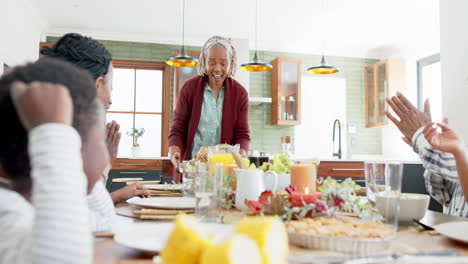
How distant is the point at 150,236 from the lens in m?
0.75

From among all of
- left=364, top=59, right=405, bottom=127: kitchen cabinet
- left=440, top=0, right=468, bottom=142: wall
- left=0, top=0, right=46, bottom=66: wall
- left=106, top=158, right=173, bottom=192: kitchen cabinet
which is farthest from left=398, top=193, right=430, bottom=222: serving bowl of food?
left=364, top=59, right=405, bottom=127: kitchen cabinet

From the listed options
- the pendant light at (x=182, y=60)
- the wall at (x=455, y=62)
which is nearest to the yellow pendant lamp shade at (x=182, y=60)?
the pendant light at (x=182, y=60)

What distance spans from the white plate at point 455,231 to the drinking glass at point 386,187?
0.10 metres

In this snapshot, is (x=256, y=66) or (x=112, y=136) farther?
(x=256, y=66)

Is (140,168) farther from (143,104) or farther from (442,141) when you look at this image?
(442,141)

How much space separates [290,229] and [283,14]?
15.5 ft

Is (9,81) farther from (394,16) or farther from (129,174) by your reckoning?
(394,16)

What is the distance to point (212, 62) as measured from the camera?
2486 mm

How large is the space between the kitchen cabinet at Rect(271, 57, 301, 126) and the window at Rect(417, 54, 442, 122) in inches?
73.9

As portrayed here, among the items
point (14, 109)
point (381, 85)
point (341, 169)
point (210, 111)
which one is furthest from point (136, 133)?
point (14, 109)

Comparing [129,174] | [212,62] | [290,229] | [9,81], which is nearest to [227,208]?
[290,229]

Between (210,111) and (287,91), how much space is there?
3.79m

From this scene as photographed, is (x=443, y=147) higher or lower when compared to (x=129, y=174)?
higher

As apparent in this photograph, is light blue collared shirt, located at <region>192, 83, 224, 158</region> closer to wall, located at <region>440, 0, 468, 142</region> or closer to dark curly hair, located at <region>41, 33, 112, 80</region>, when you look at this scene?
dark curly hair, located at <region>41, 33, 112, 80</region>
